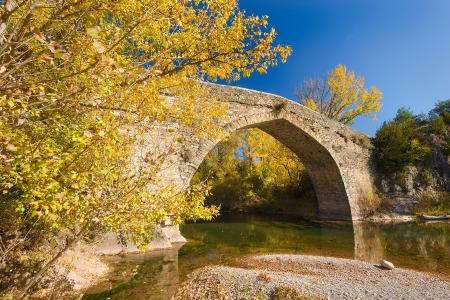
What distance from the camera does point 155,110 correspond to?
4355 millimetres

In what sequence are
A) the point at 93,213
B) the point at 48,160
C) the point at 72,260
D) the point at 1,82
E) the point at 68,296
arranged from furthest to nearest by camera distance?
the point at 72,260
the point at 68,296
the point at 93,213
the point at 48,160
the point at 1,82

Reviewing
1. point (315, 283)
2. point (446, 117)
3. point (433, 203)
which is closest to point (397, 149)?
point (433, 203)

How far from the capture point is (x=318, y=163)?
2258cm

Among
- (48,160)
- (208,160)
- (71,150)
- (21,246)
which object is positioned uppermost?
(208,160)

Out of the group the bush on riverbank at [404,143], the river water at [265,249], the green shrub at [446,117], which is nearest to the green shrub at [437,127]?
the bush on riverbank at [404,143]

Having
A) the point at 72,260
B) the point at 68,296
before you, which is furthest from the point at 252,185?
the point at 68,296

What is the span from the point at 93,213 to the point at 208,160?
25.6 m

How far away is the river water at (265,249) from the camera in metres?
7.41

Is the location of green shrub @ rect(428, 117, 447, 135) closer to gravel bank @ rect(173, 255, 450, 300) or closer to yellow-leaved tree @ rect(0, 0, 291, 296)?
gravel bank @ rect(173, 255, 450, 300)

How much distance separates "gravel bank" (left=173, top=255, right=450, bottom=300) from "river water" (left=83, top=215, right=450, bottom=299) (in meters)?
0.74

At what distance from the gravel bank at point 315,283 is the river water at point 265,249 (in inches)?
29.2

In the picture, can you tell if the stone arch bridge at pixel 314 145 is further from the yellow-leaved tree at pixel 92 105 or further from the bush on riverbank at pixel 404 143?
the yellow-leaved tree at pixel 92 105

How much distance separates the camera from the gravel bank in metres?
6.30

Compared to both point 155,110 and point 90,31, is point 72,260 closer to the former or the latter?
point 155,110
